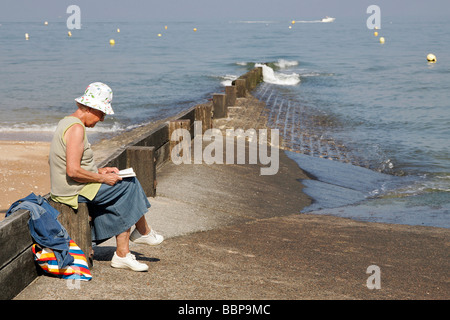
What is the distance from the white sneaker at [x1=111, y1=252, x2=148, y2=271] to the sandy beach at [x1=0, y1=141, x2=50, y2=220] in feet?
16.1

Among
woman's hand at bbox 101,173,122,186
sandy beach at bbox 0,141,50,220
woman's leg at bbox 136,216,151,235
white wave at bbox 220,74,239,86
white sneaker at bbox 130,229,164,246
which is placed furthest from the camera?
white wave at bbox 220,74,239,86

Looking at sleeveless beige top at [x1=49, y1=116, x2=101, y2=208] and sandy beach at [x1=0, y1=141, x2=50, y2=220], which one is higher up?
sleeveless beige top at [x1=49, y1=116, x2=101, y2=208]

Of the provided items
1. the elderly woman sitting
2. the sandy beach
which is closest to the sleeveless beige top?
the elderly woman sitting

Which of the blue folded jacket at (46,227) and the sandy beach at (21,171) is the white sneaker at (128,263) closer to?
the blue folded jacket at (46,227)

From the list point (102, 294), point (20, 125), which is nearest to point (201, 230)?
point (102, 294)

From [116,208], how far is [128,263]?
50 centimetres

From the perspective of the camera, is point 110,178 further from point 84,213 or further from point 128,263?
point 128,263

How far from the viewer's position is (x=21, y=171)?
40.2ft

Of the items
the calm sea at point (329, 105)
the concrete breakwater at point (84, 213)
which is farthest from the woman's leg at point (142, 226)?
the calm sea at point (329, 105)

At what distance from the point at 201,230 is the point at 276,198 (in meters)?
2.48

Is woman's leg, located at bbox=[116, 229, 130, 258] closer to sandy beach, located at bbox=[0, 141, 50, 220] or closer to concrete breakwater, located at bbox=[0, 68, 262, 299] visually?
concrete breakwater, located at bbox=[0, 68, 262, 299]

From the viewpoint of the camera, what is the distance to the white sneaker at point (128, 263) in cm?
519

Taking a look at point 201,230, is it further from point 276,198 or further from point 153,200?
point 276,198

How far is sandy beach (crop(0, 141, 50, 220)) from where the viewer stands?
1093 centimetres
